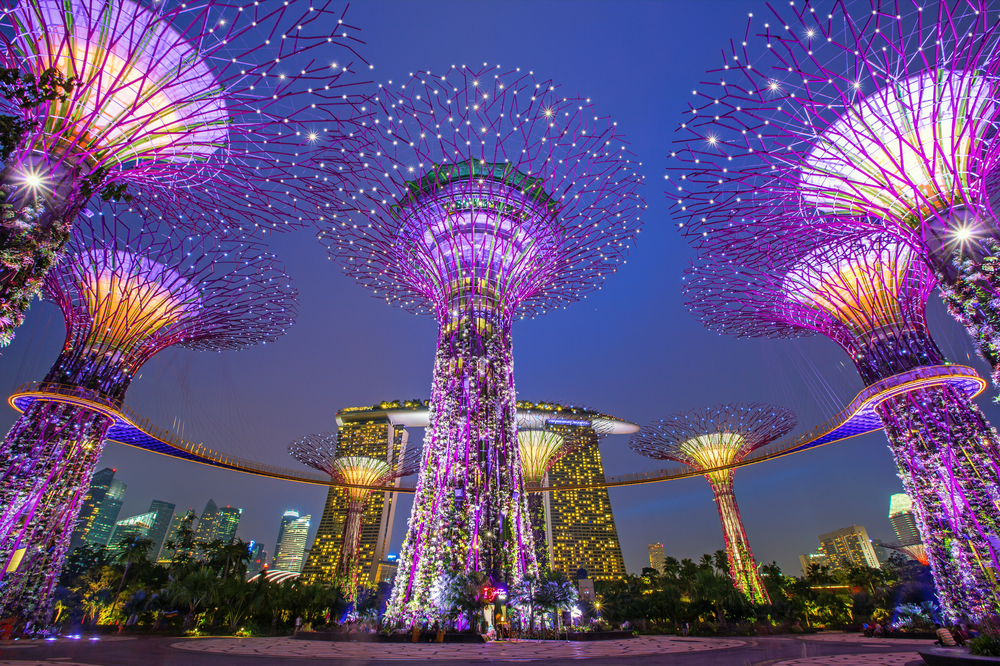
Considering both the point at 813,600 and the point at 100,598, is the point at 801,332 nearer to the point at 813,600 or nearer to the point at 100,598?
the point at 813,600

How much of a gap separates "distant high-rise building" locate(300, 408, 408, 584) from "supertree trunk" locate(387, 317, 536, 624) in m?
35.9

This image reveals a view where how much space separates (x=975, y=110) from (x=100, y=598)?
47.3 meters

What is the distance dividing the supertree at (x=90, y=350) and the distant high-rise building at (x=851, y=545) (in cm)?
12595

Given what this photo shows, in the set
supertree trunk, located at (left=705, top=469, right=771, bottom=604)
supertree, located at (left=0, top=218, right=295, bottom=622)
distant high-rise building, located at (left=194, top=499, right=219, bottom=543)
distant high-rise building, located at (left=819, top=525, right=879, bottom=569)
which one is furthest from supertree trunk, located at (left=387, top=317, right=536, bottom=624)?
distant high-rise building, located at (left=194, top=499, right=219, bottom=543)

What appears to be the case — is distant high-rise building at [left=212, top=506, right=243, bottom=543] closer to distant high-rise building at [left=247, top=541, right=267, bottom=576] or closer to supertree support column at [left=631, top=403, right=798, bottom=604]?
distant high-rise building at [left=247, top=541, right=267, bottom=576]

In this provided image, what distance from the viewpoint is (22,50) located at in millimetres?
7660

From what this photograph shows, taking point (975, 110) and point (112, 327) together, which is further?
point (112, 327)

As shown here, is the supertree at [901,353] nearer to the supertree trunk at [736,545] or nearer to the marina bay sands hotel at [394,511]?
the supertree trunk at [736,545]

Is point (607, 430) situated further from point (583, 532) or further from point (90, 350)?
point (583, 532)

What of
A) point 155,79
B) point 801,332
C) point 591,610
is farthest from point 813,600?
point 155,79

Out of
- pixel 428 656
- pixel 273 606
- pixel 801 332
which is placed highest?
pixel 801 332

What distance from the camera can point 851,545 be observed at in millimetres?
125438

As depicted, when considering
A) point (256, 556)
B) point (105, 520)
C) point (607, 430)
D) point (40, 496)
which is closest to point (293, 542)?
point (105, 520)

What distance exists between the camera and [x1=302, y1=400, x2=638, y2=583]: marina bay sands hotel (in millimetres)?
55188
